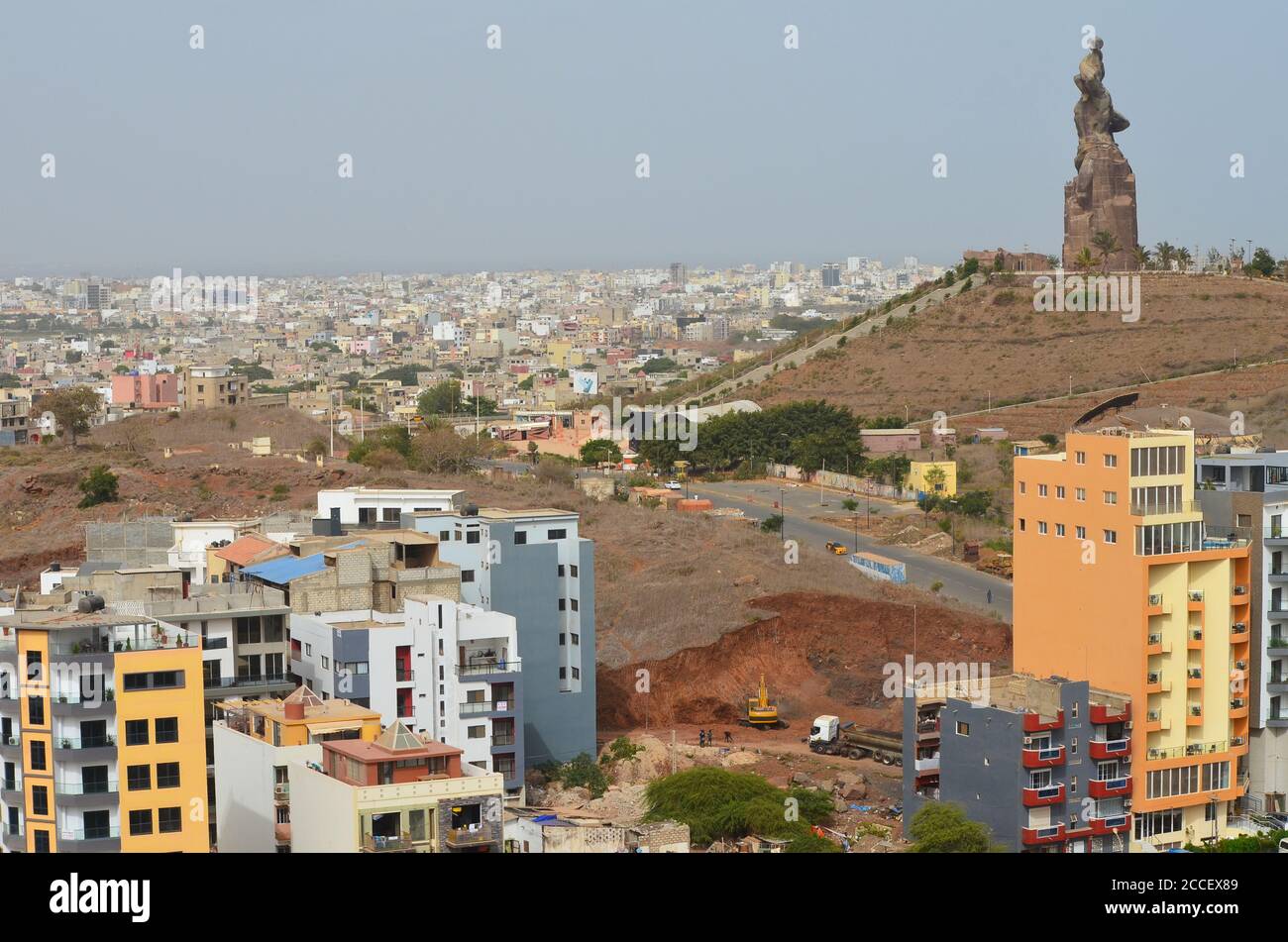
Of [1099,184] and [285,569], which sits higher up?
[1099,184]

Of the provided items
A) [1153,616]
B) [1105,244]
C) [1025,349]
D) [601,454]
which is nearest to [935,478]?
[601,454]

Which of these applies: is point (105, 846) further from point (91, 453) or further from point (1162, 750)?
point (91, 453)

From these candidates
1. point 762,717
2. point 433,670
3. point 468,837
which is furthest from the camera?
point 762,717

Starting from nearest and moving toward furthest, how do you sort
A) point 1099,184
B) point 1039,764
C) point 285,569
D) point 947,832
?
point 947,832, point 1039,764, point 285,569, point 1099,184

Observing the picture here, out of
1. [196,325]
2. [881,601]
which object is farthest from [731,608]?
[196,325]

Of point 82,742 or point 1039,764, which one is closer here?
point 82,742

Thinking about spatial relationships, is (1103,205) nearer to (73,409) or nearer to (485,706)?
(73,409)

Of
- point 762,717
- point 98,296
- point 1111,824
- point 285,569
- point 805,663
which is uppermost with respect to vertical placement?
point 98,296

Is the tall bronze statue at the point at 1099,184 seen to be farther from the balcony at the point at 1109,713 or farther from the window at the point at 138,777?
the window at the point at 138,777
